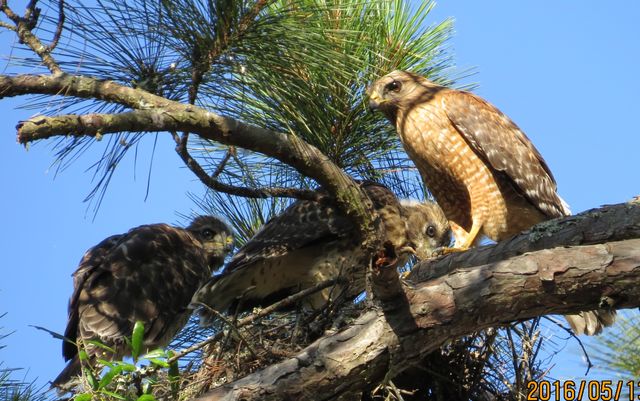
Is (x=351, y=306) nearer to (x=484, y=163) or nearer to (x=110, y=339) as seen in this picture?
(x=484, y=163)

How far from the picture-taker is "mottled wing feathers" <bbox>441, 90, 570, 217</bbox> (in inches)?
186

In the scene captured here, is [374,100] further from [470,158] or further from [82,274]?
[82,274]

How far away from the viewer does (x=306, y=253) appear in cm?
540

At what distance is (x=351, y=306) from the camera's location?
4.77m

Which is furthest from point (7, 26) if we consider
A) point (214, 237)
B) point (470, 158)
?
point (214, 237)

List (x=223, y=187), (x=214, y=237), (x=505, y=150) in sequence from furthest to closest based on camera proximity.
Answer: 1. (x=214, y=237)
2. (x=505, y=150)
3. (x=223, y=187)

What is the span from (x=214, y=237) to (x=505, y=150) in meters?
2.48

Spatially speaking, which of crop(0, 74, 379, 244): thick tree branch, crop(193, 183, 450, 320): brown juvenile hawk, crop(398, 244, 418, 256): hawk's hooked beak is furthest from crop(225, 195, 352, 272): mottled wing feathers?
crop(0, 74, 379, 244): thick tree branch

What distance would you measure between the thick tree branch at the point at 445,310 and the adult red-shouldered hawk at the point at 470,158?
49.3 inches

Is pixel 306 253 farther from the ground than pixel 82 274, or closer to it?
farther from the ground

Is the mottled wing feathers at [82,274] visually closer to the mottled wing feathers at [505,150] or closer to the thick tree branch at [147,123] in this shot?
the thick tree branch at [147,123]

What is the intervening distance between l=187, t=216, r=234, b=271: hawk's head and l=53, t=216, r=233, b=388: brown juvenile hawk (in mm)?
44

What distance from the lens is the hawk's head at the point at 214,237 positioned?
634 cm

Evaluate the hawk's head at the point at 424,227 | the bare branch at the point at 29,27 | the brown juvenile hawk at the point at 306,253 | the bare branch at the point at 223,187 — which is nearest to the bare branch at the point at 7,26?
the bare branch at the point at 29,27
